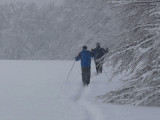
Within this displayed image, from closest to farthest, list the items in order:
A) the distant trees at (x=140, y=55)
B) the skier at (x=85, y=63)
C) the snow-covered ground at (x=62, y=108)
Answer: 1. the snow-covered ground at (x=62, y=108)
2. the distant trees at (x=140, y=55)
3. the skier at (x=85, y=63)

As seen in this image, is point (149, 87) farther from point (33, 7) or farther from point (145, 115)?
point (33, 7)

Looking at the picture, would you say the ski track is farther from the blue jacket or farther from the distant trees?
the blue jacket

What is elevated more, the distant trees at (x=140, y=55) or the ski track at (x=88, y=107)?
the distant trees at (x=140, y=55)

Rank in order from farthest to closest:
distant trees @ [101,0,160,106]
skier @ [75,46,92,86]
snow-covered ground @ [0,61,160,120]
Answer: skier @ [75,46,92,86]
distant trees @ [101,0,160,106]
snow-covered ground @ [0,61,160,120]

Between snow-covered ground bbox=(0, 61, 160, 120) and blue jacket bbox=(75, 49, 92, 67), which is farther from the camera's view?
blue jacket bbox=(75, 49, 92, 67)

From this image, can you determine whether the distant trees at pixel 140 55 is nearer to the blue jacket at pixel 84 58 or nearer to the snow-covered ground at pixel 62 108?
the snow-covered ground at pixel 62 108

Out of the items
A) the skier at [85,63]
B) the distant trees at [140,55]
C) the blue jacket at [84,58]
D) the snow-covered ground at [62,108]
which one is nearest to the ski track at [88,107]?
the snow-covered ground at [62,108]

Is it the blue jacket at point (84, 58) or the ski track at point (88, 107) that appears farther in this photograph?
the blue jacket at point (84, 58)

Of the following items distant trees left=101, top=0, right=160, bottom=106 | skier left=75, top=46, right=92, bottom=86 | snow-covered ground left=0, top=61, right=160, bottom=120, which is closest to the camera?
snow-covered ground left=0, top=61, right=160, bottom=120

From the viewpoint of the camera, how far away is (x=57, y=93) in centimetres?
1180

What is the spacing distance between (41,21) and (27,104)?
63128 mm

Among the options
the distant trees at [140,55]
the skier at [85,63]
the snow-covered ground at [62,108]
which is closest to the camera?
the snow-covered ground at [62,108]

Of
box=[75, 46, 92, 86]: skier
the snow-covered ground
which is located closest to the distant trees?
the snow-covered ground

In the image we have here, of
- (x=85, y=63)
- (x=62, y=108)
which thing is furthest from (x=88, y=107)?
(x=85, y=63)
